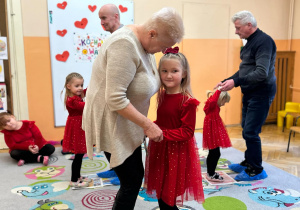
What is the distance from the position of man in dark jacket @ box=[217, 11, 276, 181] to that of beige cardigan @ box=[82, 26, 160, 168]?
125 cm

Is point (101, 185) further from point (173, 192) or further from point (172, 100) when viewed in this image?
point (172, 100)

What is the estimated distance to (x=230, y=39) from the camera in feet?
15.0

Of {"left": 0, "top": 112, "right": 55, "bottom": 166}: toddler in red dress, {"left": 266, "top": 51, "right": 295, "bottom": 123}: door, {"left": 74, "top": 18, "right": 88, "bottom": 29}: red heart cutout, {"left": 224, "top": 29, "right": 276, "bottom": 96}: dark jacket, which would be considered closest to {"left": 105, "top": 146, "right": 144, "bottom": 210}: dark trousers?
{"left": 224, "top": 29, "right": 276, "bottom": 96}: dark jacket

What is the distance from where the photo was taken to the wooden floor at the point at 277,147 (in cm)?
303

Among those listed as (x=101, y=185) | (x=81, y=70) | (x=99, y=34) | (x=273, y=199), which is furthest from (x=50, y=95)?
(x=273, y=199)

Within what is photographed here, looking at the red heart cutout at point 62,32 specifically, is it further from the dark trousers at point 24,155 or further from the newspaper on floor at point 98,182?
the newspaper on floor at point 98,182

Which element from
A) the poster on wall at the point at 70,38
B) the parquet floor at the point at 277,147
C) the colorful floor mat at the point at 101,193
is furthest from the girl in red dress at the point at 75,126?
the parquet floor at the point at 277,147

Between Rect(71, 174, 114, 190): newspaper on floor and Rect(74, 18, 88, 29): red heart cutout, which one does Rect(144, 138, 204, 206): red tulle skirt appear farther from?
Rect(74, 18, 88, 29): red heart cutout

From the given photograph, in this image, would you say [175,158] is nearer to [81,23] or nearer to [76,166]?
[76,166]

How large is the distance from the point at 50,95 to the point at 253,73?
262cm

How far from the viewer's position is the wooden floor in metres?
3.03

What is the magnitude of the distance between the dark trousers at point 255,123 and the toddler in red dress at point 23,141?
213 centimetres

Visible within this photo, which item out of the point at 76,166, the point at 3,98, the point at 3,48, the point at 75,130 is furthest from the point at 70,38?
the point at 76,166

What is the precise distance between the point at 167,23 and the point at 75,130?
1551mm
